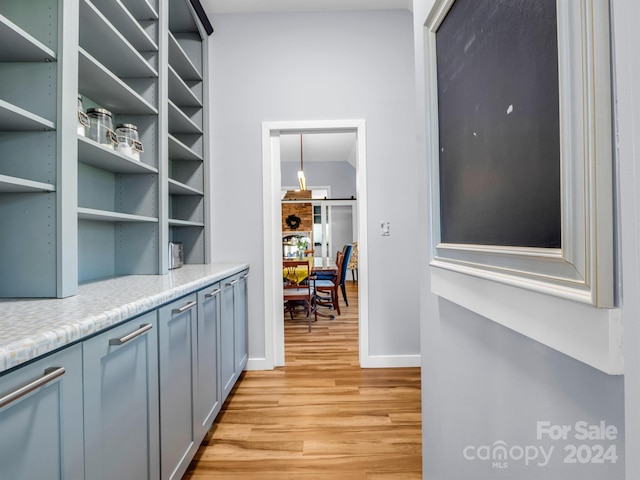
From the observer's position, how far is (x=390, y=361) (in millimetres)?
2742

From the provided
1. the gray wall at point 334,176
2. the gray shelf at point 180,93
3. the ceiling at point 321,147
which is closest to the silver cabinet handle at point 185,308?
the gray shelf at point 180,93

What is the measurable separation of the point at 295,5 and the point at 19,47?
2.24m

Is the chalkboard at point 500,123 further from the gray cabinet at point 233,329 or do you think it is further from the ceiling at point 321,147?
the ceiling at point 321,147

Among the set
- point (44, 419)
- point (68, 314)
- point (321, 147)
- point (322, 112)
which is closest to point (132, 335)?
point (68, 314)

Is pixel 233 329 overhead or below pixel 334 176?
below

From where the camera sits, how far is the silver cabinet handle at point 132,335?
0.93m

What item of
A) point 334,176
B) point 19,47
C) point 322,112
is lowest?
point 19,47

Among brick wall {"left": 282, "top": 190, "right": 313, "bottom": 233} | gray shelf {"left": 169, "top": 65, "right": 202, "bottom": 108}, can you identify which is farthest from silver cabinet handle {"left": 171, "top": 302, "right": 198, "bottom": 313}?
brick wall {"left": 282, "top": 190, "right": 313, "bottom": 233}

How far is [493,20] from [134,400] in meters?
1.42

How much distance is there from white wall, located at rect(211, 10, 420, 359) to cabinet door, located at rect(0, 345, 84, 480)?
1.97 meters

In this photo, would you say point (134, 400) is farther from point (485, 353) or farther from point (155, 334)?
point (485, 353)

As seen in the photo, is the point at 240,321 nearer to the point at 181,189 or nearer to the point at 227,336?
the point at 227,336

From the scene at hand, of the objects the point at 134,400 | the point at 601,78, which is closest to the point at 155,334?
the point at 134,400

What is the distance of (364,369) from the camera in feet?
8.87
